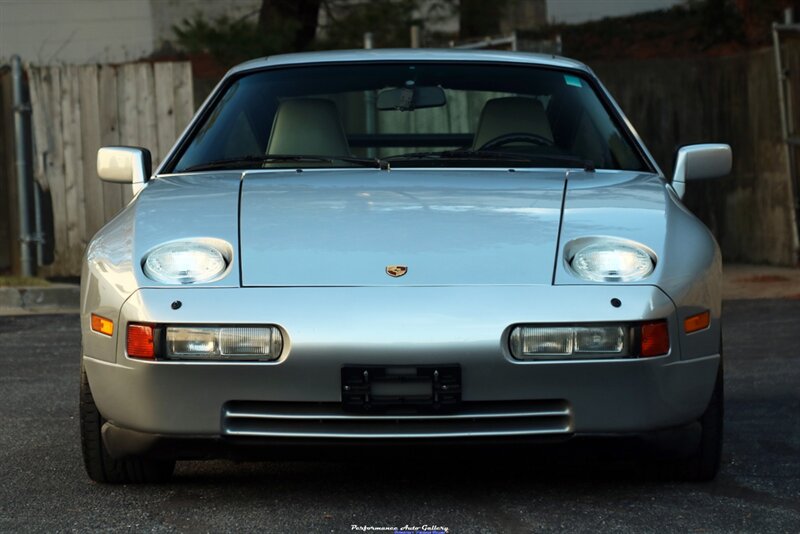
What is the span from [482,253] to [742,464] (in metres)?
1.25

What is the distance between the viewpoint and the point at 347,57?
18.3 feet

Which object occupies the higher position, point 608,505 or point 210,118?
point 210,118

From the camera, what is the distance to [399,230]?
418 centimetres

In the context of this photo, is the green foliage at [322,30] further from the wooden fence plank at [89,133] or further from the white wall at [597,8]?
the white wall at [597,8]

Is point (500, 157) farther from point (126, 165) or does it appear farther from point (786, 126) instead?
point (786, 126)

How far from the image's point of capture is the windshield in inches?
196

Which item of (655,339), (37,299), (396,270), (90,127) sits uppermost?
(396,270)

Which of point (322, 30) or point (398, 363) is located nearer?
point (398, 363)

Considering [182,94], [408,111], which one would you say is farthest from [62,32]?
[408,111]

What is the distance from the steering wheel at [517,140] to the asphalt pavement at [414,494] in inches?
47.5

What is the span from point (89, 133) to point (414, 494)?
875 centimetres

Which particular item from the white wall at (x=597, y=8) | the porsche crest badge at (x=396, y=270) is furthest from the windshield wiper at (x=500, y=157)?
the white wall at (x=597, y=8)

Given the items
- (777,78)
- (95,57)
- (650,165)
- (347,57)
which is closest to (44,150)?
(777,78)

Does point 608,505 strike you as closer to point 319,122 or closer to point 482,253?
point 482,253
